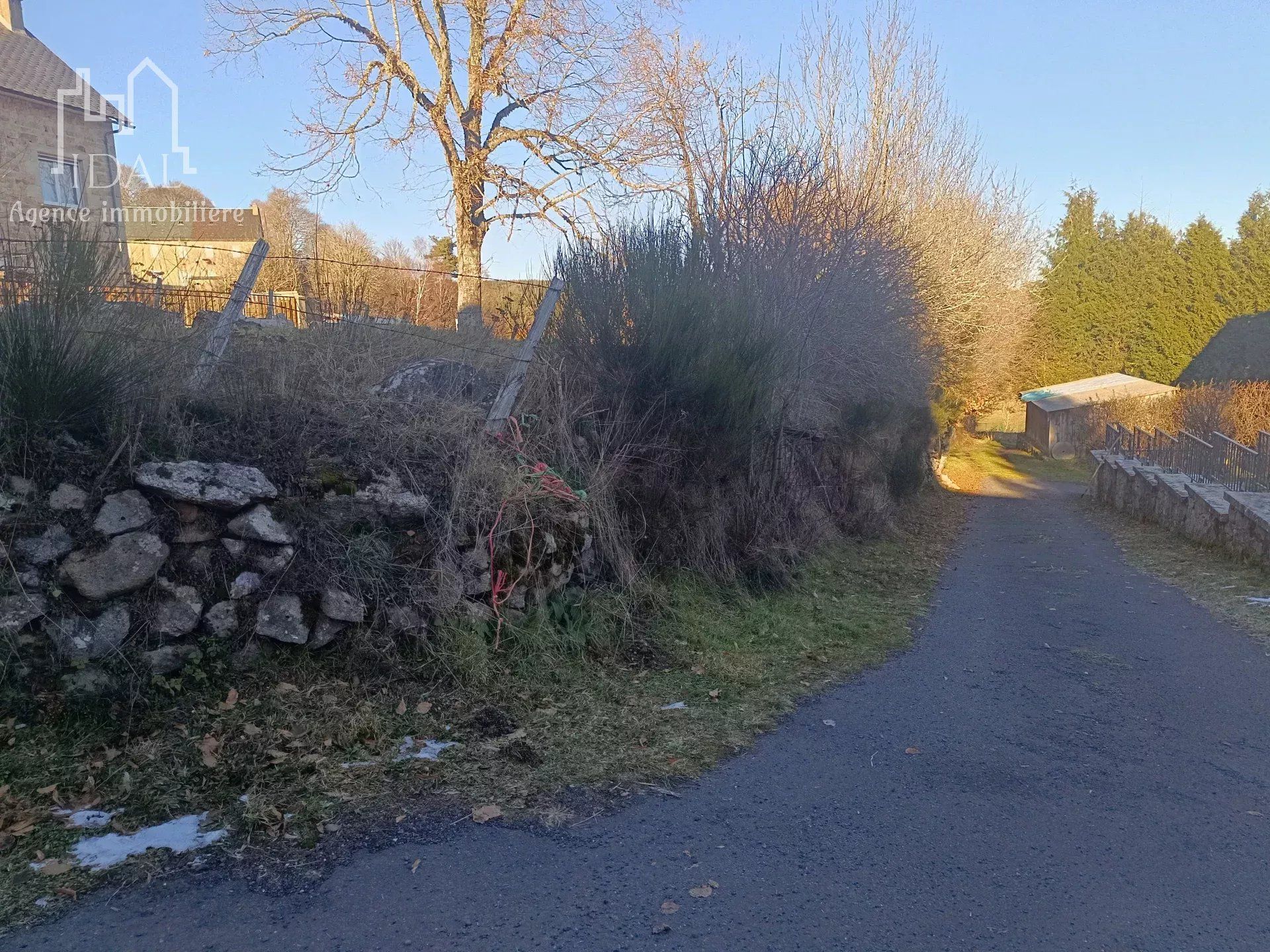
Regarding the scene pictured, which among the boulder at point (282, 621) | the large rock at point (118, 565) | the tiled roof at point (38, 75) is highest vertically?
the tiled roof at point (38, 75)

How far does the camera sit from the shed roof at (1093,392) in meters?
43.8

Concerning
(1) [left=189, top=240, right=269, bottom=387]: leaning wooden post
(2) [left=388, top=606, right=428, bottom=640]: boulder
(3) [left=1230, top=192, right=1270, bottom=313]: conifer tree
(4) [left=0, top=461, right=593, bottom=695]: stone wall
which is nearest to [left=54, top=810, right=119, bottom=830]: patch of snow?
(4) [left=0, top=461, right=593, bottom=695]: stone wall

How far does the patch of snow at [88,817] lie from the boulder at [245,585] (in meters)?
1.36

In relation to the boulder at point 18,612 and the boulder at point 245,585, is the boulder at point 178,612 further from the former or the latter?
the boulder at point 18,612

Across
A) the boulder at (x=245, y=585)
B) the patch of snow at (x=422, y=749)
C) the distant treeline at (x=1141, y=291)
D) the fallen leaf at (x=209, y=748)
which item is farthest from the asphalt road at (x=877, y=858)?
the distant treeline at (x=1141, y=291)

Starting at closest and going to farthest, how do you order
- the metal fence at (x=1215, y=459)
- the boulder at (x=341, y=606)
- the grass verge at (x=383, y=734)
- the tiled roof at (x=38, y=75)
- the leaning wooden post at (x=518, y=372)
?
the grass verge at (x=383, y=734)
the boulder at (x=341, y=606)
the leaning wooden post at (x=518, y=372)
the metal fence at (x=1215, y=459)
the tiled roof at (x=38, y=75)

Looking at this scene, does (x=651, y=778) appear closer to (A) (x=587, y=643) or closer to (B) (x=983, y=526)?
(A) (x=587, y=643)

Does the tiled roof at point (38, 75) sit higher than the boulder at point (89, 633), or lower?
higher

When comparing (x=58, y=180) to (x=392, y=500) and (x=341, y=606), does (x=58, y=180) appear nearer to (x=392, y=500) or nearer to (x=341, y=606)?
(x=392, y=500)

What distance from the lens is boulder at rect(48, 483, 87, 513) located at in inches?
193

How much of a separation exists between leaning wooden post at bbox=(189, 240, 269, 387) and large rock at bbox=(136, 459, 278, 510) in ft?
2.50

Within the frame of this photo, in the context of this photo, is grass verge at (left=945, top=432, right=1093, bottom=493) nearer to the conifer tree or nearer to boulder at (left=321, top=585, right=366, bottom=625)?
the conifer tree

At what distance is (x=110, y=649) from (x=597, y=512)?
11.3 ft

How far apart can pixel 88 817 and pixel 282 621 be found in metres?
1.45
